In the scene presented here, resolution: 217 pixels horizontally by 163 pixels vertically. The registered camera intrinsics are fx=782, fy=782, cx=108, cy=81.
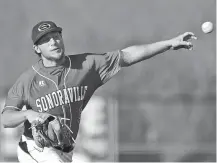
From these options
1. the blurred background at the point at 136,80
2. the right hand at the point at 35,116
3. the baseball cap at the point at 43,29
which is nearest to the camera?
the right hand at the point at 35,116

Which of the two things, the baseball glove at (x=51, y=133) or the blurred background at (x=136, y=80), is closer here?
the baseball glove at (x=51, y=133)

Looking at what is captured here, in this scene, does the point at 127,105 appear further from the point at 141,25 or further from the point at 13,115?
the point at 13,115

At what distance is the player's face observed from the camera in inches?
259

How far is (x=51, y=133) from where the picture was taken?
653 centimetres

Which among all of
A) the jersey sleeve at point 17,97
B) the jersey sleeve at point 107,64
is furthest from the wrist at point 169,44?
the jersey sleeve at point 17,97

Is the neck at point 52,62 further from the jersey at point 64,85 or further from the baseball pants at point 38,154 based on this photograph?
the baseball pants at point 38,154

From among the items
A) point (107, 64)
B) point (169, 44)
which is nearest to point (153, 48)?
point (169, 44)

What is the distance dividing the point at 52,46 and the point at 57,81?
329mm

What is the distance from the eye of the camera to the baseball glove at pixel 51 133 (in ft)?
21.1

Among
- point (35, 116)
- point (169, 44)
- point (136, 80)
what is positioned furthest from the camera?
point (136, 80)

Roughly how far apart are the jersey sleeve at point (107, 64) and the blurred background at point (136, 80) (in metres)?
5.53

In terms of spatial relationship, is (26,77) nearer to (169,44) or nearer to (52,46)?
(52,46)

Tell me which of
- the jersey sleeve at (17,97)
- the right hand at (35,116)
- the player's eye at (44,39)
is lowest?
the right hand at (35,116)

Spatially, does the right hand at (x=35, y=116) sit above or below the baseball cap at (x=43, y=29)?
below
